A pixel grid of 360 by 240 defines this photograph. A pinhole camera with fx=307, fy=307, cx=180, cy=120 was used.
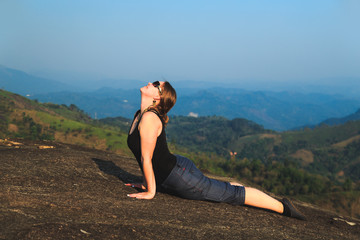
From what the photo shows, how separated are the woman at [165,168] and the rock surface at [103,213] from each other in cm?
25

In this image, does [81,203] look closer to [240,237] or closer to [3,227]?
[3,227]

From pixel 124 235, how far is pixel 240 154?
14713 cm

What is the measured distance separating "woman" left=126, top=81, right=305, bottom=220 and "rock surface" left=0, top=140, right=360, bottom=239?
0.82 ft

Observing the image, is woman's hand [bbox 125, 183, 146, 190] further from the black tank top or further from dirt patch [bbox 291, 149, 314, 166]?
dirt patch [bbox 291, 149, 314, 166]

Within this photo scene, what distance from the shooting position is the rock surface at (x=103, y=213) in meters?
5.05

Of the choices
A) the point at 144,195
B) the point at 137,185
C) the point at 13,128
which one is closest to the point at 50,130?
the point at 13,128

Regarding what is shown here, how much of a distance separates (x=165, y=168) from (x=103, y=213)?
66.1 inches

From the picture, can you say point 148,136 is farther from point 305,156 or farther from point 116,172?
point 305,156

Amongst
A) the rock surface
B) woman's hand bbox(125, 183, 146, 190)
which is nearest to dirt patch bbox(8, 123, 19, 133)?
the rock surface

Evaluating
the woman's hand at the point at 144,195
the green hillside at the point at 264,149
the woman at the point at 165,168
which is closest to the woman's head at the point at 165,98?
the woman at the point at 165,168

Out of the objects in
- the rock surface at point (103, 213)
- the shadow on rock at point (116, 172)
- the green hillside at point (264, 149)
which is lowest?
the green hillside at point (264, 149)

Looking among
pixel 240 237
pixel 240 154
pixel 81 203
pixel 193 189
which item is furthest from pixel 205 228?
pixel 240 154

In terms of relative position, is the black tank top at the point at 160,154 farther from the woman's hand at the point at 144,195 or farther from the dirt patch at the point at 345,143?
the dirt patch at the point at 345,143

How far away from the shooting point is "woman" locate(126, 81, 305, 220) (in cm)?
643
